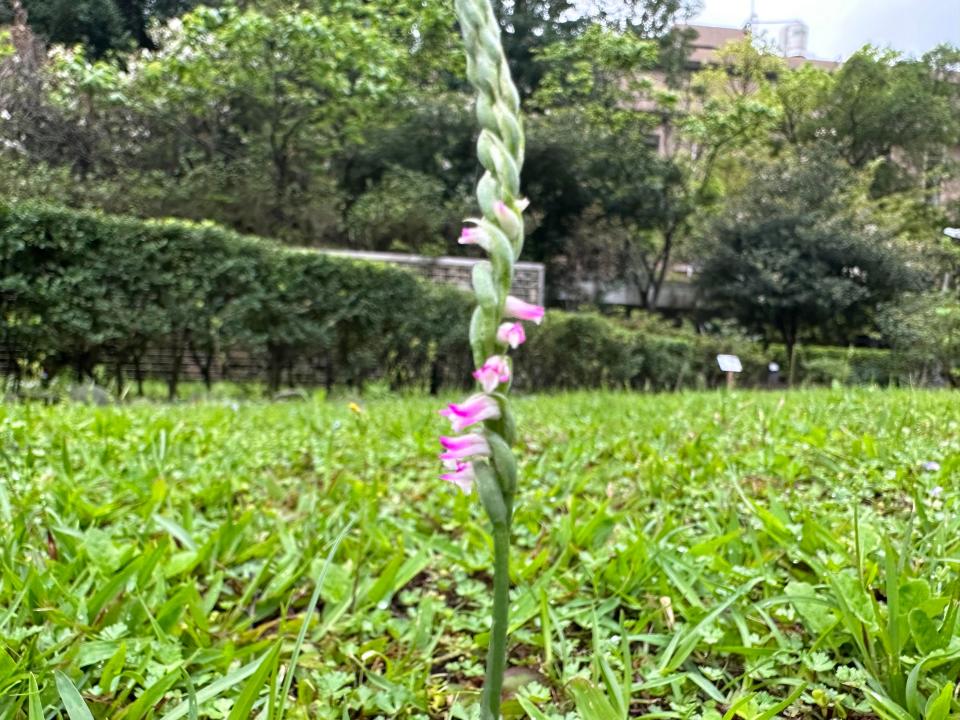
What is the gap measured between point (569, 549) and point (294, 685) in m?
0.71

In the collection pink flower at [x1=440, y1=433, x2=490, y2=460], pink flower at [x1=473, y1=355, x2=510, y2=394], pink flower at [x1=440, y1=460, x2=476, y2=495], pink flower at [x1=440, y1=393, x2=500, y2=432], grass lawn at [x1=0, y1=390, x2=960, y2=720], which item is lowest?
grass lawn at [x1=0, y1=390, x2=960, y2=720]

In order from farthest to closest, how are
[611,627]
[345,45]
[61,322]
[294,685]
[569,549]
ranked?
[345,45] → [61,322] → [569,549] → [611,627] → [294,685]

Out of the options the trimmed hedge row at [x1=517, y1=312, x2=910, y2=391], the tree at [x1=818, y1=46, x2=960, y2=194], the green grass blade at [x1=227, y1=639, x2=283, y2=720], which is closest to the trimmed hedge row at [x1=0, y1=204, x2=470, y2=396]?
the trimmed hedge row at [x1=517, y1=312, x2=910, y2=391]

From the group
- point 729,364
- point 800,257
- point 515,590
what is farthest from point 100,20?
point 515,590

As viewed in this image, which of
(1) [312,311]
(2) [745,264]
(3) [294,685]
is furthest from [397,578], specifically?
(2) [745,264]

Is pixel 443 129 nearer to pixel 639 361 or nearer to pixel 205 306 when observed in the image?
pixel 639 361

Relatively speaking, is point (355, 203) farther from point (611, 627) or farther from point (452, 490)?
point (611, 627)

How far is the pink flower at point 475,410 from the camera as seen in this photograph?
1.72 ft

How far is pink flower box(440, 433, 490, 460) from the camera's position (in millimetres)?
534

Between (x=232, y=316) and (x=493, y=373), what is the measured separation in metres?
8.17

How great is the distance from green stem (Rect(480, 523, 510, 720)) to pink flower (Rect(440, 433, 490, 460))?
60mm

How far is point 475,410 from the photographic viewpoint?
1.73ft

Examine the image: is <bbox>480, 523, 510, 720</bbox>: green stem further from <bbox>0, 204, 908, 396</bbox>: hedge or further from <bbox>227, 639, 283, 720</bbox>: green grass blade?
<bbox>0, 204, 908, 396</bbox>: hedge

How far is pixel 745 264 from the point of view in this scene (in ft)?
55.4
